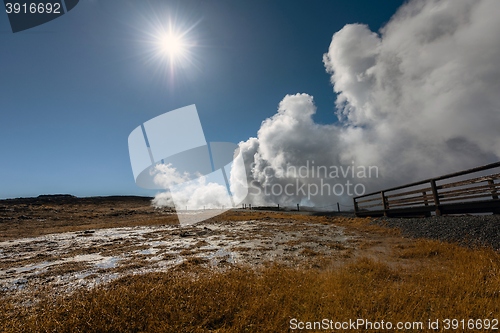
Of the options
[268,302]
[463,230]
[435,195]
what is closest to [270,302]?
[268,302]

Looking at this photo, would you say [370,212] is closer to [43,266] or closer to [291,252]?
[291,252]

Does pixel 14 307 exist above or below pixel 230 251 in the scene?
above

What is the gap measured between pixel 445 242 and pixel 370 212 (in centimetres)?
1154

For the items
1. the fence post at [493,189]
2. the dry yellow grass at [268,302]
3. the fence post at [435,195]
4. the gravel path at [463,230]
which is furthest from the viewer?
the fence post at [435,195]

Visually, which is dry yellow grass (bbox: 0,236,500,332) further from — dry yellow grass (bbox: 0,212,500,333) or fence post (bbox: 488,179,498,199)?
fence post (bbox: 488,179,498,199)

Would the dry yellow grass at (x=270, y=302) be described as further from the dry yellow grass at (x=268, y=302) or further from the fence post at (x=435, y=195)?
the fence post at (x=435, y=195)

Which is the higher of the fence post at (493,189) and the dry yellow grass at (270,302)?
the fence post at (493,189)

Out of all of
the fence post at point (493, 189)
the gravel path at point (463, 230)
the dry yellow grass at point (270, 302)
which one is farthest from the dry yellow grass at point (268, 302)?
the fence post at point (493, 189)

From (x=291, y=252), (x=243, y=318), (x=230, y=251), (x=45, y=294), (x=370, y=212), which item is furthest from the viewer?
(x=370, y=212)

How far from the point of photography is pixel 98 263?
7.74m

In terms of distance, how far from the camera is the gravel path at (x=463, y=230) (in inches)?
263

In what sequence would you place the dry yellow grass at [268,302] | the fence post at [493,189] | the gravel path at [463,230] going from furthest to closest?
1. the fence post at [493,189]
2. the gravel path at [463,230]
3. the dry yellow grass at [268,302]

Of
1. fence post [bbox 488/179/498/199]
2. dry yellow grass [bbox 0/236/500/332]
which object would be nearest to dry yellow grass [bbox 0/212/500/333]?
dry yellow grass [bbox 0/236/500/332]

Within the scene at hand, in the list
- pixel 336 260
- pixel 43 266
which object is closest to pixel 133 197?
pixel 43 266
